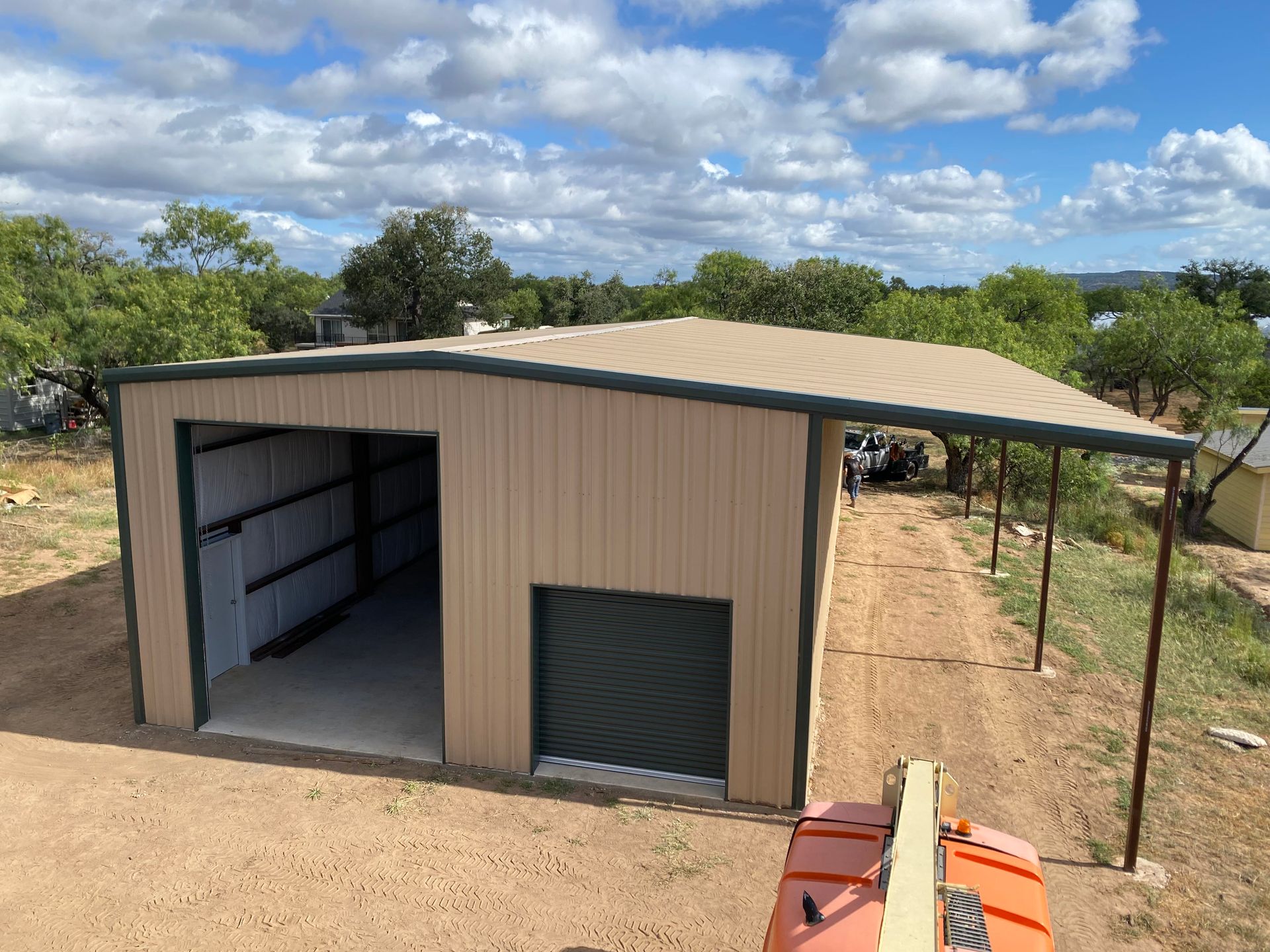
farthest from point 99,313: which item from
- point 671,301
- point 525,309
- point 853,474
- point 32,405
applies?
point 525,309

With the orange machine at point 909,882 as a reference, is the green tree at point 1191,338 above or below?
above

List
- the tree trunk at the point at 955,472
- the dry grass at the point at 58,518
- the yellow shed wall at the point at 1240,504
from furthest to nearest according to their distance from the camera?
the tree trunk at the point at 955,472
the yellow shed wall at the point at 1240,504
the dry grass at the point at 58,518

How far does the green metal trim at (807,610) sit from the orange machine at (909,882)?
269 cm

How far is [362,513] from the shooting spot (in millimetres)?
15312

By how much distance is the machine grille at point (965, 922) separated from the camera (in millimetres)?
4293

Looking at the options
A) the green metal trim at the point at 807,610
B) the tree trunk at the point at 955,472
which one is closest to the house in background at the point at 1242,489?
the tree trunk at the point at 955,472

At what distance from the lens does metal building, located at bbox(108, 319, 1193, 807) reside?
8.40 metres

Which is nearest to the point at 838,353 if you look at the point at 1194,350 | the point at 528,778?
the point at 528,778

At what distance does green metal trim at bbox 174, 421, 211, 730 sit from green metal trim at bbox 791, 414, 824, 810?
6743 millimetres

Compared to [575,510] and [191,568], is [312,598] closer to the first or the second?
[191,568]

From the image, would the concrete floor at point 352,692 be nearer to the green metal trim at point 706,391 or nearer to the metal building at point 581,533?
the metal building at point 581,533

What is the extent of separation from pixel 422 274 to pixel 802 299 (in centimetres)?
2013

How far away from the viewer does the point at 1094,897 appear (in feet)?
24.2

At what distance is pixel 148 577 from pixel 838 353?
34.2ft
